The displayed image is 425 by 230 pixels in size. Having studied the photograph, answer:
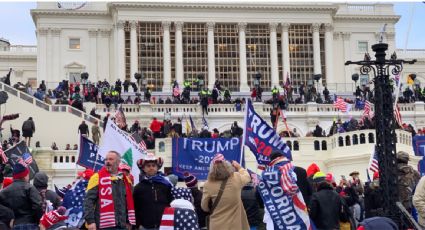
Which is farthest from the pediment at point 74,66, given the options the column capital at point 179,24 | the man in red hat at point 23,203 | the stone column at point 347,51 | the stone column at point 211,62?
the man in red hat at point 23,203

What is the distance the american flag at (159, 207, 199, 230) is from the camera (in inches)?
341

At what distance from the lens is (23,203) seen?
388 inches

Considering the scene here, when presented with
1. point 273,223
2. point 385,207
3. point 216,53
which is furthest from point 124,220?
point 216,53

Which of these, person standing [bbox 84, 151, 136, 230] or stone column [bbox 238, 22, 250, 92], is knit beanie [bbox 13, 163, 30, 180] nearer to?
person standing [bbox 84, 151, 136, 230]

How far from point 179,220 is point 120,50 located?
53896mm

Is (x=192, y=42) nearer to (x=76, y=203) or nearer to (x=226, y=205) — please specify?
(x=76, y=203)

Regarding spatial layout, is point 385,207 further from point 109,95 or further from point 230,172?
point 109,95

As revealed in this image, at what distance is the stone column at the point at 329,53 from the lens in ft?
209

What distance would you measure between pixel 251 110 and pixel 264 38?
166ft

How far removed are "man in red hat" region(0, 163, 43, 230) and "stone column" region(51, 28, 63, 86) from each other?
5469 cm

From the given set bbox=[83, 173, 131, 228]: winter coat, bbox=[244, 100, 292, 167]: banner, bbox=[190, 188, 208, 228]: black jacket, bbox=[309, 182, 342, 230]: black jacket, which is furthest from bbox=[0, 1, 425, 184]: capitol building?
bbox=[83, 173, 131, 228]: winter coat

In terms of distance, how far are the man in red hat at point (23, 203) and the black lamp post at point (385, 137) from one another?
4634 mm

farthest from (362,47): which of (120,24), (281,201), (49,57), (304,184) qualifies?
(281,201)

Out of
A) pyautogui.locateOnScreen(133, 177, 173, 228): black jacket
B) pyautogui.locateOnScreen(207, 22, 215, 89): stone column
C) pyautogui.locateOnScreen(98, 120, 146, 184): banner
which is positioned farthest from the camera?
pyautogui.locateOnScreen(207, 22, 215, 89): stone column
